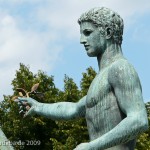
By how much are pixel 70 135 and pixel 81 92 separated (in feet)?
7.33

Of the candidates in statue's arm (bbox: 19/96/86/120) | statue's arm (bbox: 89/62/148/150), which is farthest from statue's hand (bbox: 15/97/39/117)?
statue's arm (bbox: 89/62/148/150)

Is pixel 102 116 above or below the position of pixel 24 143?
below

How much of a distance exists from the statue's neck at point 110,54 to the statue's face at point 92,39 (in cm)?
5

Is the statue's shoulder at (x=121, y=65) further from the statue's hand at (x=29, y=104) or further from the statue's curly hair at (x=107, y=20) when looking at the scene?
the statue's hand at (x=29, y=104)

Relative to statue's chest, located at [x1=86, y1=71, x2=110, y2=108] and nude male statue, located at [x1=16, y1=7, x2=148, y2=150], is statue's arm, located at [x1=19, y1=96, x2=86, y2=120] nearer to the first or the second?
nude male statue, located at [x1=16, y1=7, x2=148, y2=150]

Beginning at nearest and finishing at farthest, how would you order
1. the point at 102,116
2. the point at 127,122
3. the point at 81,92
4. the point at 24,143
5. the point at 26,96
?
the point at 127,122, the point at 102,116, the point at 26,96, the point at 81,92, the point at 24,143

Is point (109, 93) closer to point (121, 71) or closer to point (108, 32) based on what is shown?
point (121, 71)

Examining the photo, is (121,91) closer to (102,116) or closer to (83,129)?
(102,116)

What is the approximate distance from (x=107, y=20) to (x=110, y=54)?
0.97ft

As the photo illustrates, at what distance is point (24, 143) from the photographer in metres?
28.5

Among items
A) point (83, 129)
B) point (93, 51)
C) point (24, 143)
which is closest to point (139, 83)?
point (93, 51)

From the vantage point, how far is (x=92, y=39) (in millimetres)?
4660

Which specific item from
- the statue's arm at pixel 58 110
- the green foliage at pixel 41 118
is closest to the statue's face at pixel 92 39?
the statue's arm at pixel 58 110

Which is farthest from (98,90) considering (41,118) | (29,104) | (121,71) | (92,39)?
(41,118)
